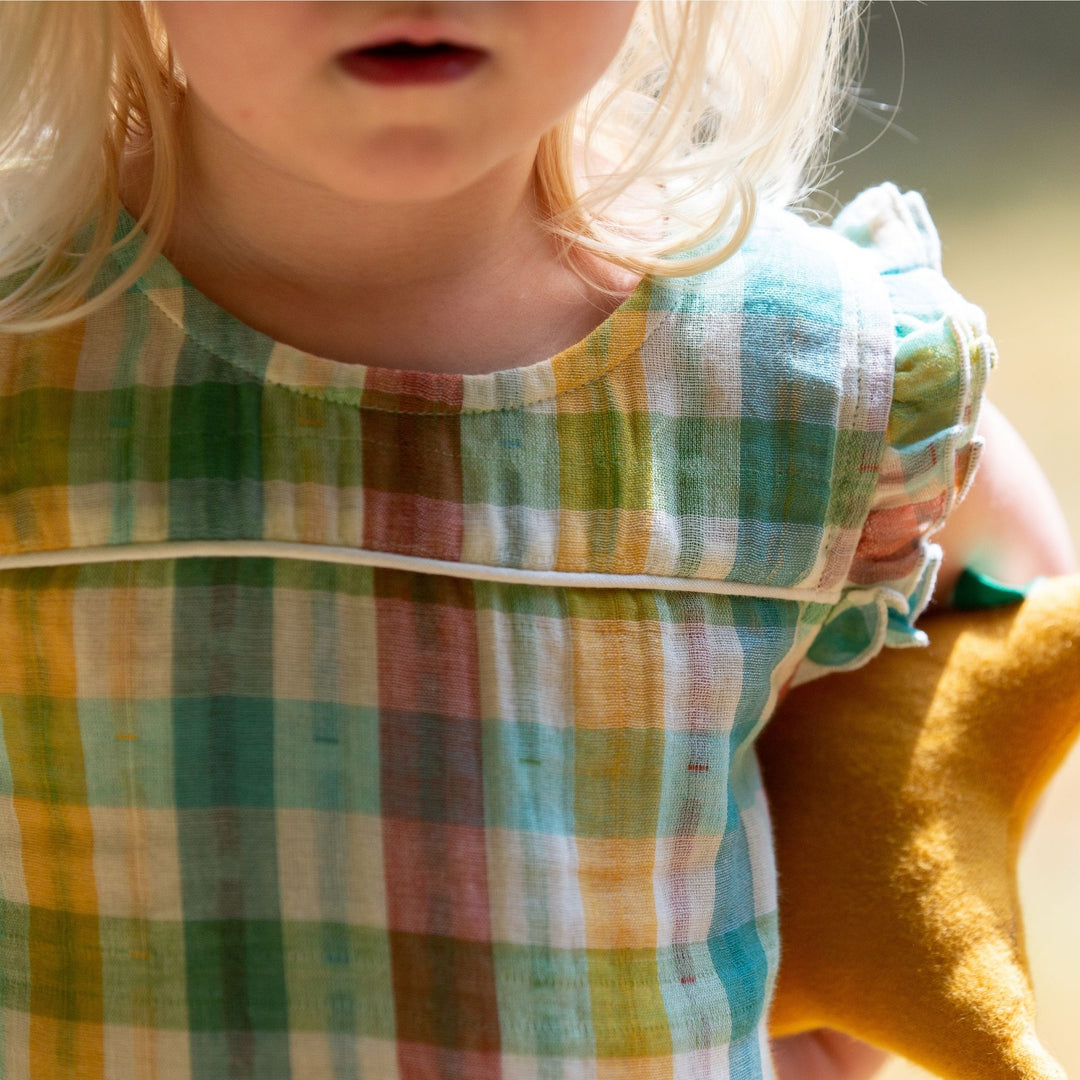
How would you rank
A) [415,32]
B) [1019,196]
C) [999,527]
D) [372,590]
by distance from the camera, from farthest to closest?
[1019,196]
[999,527]
[372,590]
[415,32]

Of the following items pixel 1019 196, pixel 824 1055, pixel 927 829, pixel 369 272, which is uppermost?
pixel 1019 196

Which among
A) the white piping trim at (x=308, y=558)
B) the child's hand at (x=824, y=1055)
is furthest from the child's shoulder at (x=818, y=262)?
the child's hand at (x=824, y=1055)

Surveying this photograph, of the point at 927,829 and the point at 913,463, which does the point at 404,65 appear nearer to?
the point at 913,463

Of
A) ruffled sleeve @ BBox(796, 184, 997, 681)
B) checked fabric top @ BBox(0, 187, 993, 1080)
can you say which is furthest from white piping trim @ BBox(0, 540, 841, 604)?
ruffled sleeve @ BBox(796, 184, 997, 681)

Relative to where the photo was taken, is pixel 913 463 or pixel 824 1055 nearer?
pixel 913 463

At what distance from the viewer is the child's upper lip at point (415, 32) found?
1.33 ft

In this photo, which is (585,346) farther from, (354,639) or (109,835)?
(109,835)

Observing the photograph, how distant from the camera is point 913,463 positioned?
1.77ft

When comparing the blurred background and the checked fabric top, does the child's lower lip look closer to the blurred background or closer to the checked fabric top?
the checked fabric top

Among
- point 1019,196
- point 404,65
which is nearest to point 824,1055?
point 404,65

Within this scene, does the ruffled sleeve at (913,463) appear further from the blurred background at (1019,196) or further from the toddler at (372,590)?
the blurred background at (1019,196)

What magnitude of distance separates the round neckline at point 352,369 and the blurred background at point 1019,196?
1.73 ft

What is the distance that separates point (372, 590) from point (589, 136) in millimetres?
231

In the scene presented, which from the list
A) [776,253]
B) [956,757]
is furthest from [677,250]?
[956,757]
